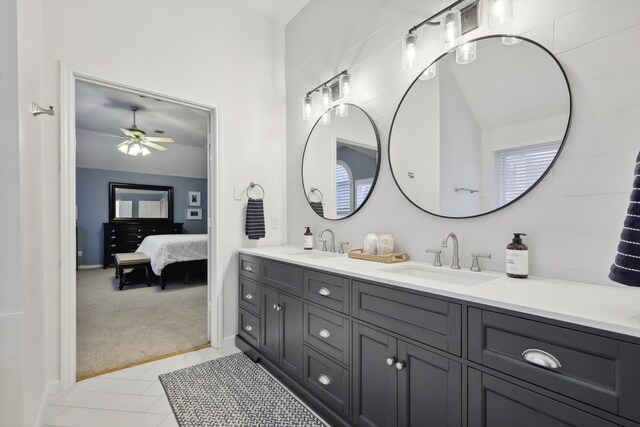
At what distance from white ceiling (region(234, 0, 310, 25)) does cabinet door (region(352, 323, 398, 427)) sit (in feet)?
9.33

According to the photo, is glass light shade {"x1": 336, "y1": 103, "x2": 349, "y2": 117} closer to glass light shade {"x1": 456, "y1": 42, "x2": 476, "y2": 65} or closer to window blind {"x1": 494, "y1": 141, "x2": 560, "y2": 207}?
glass light shade {"x1": 456, "y1": 42, "x2": 476, "y2": 65}

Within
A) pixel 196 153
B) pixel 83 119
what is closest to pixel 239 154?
pixel 83 119

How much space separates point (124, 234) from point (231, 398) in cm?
617

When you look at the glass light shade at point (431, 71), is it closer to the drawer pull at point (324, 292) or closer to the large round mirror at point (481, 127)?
the large round mirror at point (481, 127)

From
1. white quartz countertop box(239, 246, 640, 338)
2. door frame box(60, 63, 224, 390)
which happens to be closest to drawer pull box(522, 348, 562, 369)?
white quartz countertop box(239, 246, 640, 338)

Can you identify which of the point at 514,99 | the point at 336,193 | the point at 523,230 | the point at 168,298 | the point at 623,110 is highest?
the point at 514,99

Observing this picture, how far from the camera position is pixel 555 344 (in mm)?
872

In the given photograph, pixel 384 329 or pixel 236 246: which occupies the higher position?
pixel 236 246

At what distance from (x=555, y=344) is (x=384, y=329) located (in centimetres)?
64

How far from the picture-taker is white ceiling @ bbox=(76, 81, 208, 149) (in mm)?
4109

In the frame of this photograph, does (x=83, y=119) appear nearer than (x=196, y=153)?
Yes

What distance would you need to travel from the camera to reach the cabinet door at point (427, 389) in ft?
3.60

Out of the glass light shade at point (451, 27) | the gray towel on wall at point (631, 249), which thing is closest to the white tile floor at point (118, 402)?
the gray towel on wall at point (631, 249)

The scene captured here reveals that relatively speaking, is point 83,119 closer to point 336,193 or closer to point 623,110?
point 336,193
